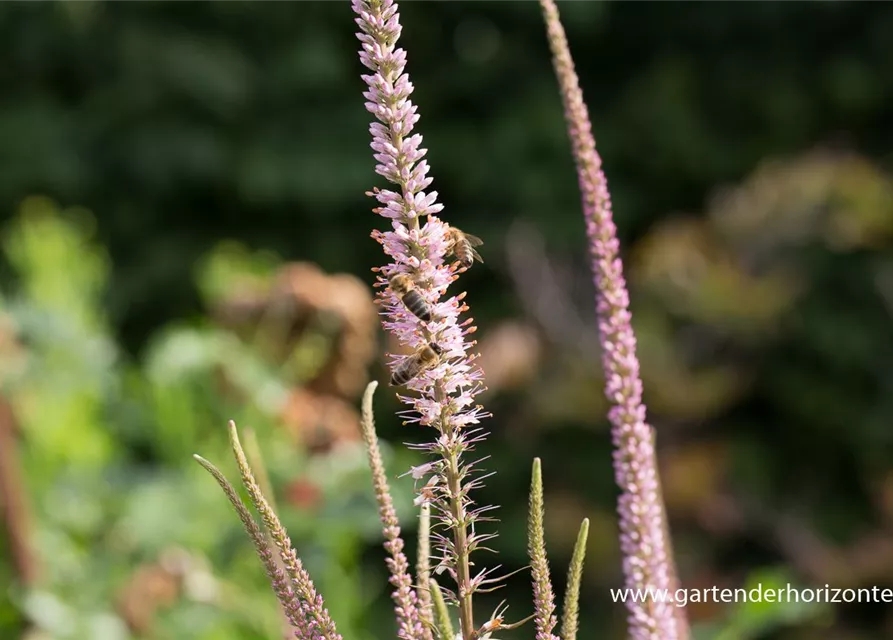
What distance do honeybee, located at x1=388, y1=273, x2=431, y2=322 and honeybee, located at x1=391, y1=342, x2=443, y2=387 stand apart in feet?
0.09

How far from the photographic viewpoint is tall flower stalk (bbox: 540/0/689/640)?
1.00m

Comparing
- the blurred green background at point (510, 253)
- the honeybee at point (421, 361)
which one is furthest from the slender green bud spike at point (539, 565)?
the blurred green background at point (510, 253)

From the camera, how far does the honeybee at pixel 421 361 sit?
822 mm

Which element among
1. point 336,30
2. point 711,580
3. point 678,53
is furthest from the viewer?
point 336,30

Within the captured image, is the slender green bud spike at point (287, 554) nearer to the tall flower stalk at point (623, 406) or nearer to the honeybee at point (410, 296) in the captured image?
the honeybee at point (410, 296)

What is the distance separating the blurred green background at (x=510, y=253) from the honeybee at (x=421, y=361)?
78.8 inches

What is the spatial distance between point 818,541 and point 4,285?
6128mm

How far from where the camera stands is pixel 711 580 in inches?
246

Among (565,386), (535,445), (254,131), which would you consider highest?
(254,131)

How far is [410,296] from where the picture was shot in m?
0.85

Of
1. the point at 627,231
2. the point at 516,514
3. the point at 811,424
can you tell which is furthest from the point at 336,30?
the point at 811,424

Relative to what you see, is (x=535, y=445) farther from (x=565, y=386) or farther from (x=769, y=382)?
(x=769, y=382)

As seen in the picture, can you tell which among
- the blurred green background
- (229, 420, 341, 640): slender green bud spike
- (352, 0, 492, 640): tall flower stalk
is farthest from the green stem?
the blurred green background

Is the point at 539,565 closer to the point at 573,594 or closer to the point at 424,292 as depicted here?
the point at 573,594
